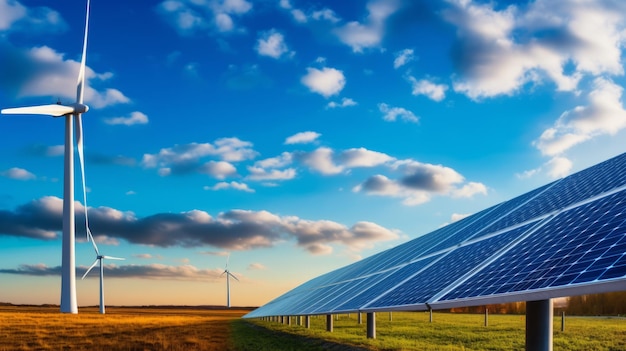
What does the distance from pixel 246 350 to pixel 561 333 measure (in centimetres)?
2528

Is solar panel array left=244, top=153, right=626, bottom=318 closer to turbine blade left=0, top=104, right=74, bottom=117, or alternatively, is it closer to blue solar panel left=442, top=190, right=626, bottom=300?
blue solar panel left=442, top=190, right=626, bottom=300

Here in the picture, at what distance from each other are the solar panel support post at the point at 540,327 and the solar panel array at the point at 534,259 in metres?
1.85

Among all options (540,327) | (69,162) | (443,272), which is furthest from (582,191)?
(69,162)

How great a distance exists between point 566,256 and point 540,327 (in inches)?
173

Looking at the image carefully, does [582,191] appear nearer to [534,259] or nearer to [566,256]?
[534,259]

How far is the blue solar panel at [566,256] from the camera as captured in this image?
11195 millimetres

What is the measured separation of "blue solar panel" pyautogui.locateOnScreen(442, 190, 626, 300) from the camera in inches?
441

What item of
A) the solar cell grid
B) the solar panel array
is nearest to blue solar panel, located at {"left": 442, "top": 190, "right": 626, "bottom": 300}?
the solar panel array

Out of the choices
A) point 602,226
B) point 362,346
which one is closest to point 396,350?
point 362,346

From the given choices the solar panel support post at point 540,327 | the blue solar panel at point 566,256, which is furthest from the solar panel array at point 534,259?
the solar panel support post at point 540,327

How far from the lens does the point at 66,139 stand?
82.8 meters

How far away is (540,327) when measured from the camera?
16.6 metres

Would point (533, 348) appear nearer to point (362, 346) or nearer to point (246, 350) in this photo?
point (362, 346)

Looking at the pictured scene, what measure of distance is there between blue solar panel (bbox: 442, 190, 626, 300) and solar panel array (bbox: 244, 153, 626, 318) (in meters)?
0.03
